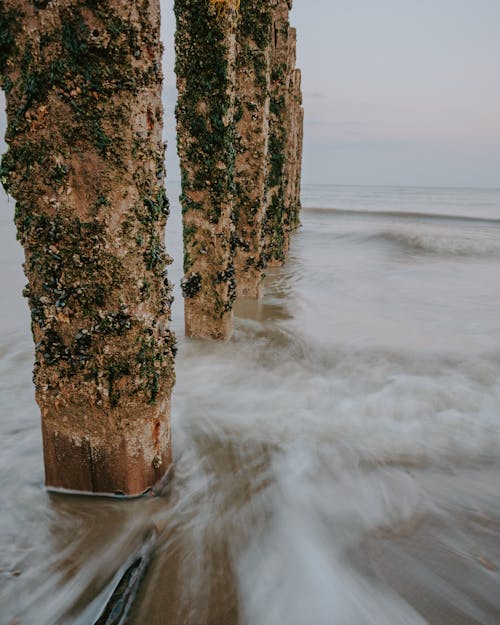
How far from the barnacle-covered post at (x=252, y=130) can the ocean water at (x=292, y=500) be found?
3.62 feet

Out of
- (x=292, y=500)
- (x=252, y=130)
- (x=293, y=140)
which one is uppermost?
(x=293, y=140)

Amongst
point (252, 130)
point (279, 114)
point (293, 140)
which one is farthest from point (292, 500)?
point (293, 140)

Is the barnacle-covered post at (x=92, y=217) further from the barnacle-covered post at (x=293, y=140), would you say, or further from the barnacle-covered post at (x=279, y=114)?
the barnacle-covered post at (x=293, y=140)

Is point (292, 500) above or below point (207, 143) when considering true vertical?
below

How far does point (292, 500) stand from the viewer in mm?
2410

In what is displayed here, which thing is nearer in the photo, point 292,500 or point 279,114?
point 292,500

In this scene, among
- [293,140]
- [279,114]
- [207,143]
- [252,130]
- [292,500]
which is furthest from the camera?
[293,140]

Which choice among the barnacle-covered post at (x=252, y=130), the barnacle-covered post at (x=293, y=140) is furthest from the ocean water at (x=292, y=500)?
the barnacle-covered post at (x=293, y=140)

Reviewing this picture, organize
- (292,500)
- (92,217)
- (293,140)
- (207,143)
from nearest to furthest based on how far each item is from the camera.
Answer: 1. (92,217)
2. (292,500)
3. (207,143)
4. (293,140)

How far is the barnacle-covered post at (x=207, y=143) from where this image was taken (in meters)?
3.40

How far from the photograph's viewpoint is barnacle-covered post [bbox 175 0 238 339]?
340cm

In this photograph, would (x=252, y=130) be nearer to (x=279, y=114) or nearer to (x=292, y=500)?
(x=279, y=114)

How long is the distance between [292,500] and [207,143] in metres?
2.78

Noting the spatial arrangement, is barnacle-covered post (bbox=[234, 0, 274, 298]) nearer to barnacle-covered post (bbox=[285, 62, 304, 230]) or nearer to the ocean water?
the ocean water
